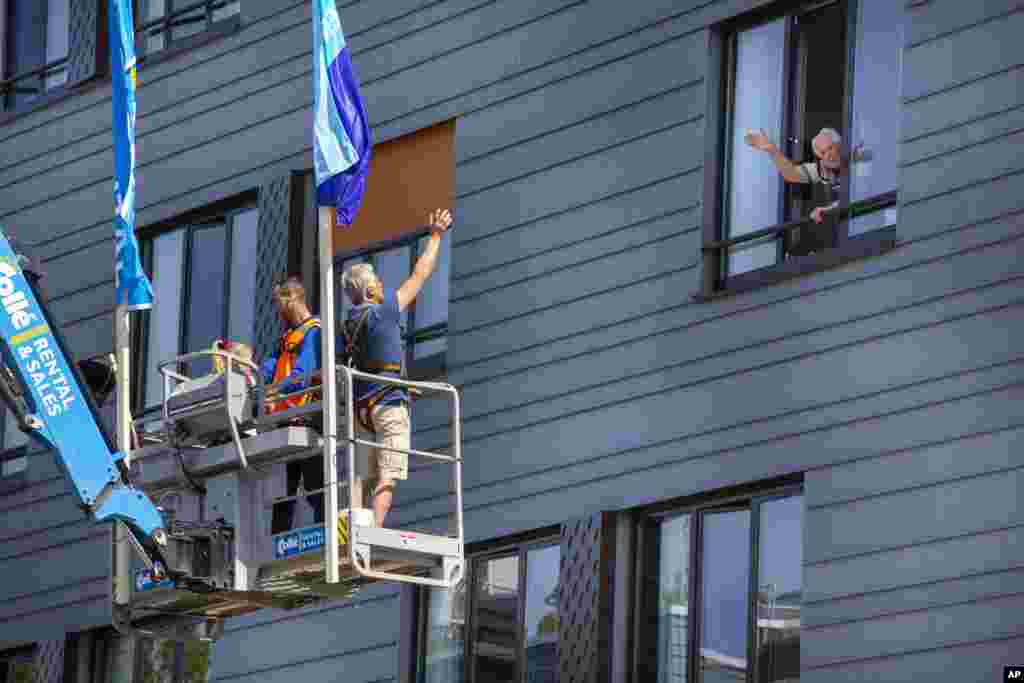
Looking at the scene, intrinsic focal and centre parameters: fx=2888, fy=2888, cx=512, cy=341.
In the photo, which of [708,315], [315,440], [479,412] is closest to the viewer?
[315,440]

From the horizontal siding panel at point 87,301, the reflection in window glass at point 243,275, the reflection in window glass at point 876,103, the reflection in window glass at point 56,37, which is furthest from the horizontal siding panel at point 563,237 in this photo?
the reflection in window glass at point 56,37

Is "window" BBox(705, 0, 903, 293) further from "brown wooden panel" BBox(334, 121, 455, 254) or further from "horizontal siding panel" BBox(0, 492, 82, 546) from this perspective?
"horizontal siding panel" BBox(0, 492, 82, 546)

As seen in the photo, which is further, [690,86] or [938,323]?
[690,86]

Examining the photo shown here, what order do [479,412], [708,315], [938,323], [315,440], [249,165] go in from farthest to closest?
[249,165] < [479,412] < [708,315] < [938,323] < [315,440]

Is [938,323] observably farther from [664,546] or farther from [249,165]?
[249,165]

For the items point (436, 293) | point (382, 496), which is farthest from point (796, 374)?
point (436, 293)

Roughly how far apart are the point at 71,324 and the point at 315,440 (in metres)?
9.97

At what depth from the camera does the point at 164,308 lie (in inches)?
1123

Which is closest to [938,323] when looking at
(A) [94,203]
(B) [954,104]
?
(B) [954,104]

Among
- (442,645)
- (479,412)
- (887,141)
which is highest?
(887,141)

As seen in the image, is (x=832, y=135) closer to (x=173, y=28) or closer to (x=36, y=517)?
(x=173, y=28)

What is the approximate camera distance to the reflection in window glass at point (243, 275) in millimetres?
27453

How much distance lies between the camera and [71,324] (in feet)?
95.6

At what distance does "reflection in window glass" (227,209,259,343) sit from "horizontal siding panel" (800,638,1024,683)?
8209mm
